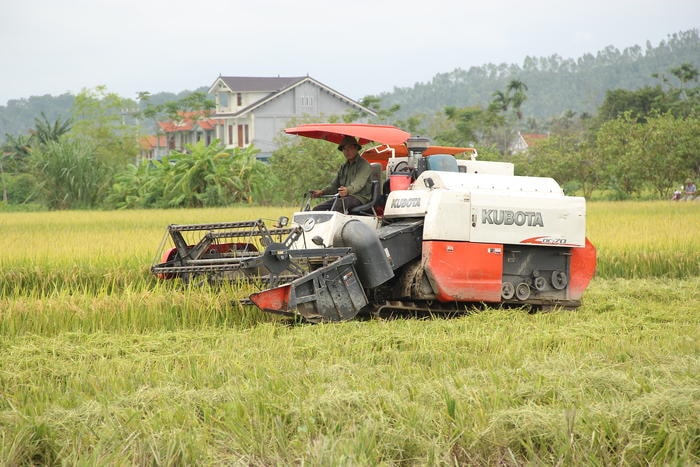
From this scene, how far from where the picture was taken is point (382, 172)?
10945 mm

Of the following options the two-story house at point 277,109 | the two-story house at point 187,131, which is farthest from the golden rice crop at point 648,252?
the two-story house at point 187,131

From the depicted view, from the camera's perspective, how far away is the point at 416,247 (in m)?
9.86

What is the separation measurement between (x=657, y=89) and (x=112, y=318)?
203 ft

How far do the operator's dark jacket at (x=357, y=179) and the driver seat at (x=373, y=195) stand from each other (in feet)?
0.17

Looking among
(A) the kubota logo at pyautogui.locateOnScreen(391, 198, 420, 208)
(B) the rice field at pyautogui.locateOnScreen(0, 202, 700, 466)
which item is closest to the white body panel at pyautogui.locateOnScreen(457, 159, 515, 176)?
(A) the kubota logo at pyautogui.locateOnScreen(391, 198, 420, 208)

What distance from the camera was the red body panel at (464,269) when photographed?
9.65 m

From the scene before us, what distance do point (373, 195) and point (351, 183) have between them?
272mm

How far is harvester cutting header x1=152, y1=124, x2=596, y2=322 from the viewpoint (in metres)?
9.06

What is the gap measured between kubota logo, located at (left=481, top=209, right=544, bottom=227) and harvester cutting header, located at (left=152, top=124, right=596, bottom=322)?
0.01 m

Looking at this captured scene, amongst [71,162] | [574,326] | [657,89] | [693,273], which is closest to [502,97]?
[657,89]

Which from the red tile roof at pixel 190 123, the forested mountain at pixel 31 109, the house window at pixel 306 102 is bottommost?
the red tile roof at pixel 190 123

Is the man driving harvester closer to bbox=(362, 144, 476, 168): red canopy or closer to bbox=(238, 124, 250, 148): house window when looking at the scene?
bbox=(362, 144, 476, 168): red canopy

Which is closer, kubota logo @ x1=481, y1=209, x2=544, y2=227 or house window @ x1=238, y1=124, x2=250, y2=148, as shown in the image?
kubota logo @ x1=481, y1=209, x2=544, y2=227

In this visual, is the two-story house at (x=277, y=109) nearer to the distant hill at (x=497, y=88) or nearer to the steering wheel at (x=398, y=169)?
the steering wheel at (x=398, y=169)
